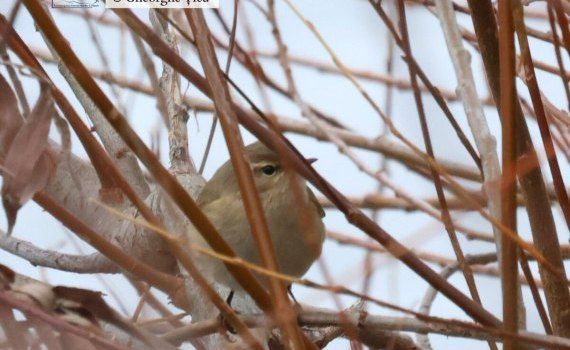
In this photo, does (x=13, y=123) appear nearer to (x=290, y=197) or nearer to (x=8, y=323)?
(x=8, y=323)

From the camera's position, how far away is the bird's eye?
2700mm

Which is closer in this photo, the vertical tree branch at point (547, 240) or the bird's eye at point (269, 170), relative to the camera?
the vertical tree branch at point (547, 240)

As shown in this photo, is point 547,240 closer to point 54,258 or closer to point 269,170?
point 54,258

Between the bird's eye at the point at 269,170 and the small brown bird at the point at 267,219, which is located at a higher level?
the bird's eye at the point at 269,170

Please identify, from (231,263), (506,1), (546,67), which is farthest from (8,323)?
(546,67)

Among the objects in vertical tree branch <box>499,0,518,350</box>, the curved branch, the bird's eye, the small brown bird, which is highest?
the bird's eye

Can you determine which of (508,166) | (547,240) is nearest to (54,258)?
(547,240)

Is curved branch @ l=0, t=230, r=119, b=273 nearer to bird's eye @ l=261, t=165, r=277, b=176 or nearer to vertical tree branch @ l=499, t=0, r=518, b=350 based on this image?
bird's eye @ l=261, t=165, r=277, b=176

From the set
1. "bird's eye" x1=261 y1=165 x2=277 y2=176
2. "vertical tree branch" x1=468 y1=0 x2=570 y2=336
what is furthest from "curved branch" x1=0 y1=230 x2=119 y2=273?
"vertical tree branch" x1=468 y1=0 x2=570 y2=336

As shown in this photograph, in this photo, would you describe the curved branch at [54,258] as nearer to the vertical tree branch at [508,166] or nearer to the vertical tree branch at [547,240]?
the vertical tree branch at [547,240]

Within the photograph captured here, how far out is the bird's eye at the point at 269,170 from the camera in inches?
106

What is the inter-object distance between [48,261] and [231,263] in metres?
1.13

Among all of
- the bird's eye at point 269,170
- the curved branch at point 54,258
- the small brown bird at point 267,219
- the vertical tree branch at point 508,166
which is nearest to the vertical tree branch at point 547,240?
the vertical tree branch at point 508,166

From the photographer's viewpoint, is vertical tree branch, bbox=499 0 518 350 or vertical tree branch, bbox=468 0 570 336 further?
vertical tree branch, bbox=468 0 570 336
